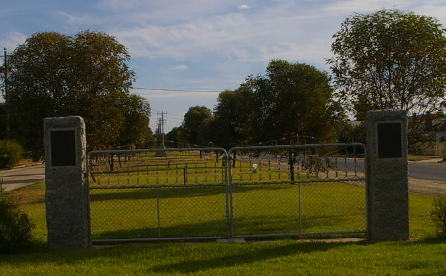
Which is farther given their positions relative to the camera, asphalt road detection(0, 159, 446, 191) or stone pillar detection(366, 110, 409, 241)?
asphalt road detection(0, 159, 446, 191)

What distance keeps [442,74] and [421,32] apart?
126 cm

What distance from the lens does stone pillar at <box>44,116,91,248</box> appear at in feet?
29.8

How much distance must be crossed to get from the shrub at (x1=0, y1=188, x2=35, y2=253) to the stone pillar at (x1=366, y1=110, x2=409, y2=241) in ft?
19.4

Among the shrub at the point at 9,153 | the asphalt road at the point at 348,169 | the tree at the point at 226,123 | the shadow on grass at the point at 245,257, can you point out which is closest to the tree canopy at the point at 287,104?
the asphalt road at the point at 348,169

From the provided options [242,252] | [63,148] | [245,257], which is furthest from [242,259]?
[63,148]

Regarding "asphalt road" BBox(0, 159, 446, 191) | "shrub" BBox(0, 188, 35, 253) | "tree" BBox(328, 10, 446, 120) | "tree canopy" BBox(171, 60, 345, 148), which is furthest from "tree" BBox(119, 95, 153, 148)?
"shrub" BBox(0, 188, 35, 253)

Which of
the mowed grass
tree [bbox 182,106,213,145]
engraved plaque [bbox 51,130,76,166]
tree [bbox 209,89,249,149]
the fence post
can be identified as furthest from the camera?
tree [bbox 182,106,213,145]

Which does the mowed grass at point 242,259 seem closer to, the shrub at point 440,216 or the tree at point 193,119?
the shrub at point 440,216

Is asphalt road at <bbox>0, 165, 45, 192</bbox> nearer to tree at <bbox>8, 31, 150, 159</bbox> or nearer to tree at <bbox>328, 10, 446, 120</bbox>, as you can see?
tree at <bbox>8, 31, 150, 159</bbox>

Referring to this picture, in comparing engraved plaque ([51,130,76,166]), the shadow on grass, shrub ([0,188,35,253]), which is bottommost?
the shadow on grass

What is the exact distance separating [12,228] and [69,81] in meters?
16.9

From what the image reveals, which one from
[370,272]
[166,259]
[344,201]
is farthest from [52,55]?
[370,272]

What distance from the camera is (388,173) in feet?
30.3

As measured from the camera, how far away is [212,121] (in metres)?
65.8
